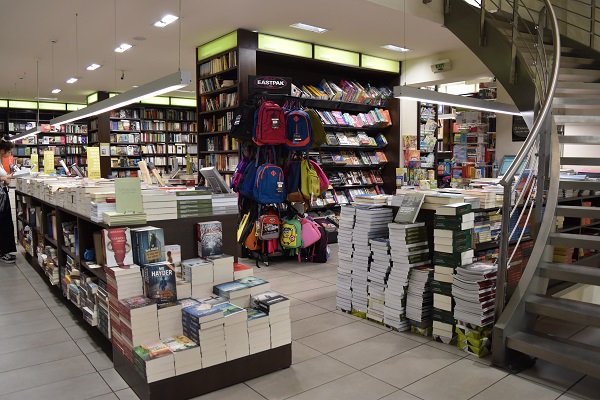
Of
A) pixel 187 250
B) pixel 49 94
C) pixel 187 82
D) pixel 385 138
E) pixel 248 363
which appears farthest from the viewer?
pixel 49 94

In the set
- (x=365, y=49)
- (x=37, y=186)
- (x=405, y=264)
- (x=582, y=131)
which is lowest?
(x=405, y=264)

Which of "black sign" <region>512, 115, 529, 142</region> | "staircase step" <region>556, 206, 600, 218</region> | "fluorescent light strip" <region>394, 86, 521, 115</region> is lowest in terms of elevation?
"staircase step" <region>556, 206, 600, 218</region>

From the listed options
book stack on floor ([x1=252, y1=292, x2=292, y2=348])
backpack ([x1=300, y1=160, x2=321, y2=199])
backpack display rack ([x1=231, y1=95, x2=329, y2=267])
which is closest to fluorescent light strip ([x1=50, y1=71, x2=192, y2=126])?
backpack display rack ([x1=231, y1=95, x2=329, y2=267])

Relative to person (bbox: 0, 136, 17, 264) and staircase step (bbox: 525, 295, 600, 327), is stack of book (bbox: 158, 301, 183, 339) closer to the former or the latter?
staircase step (bbox: 525, 295, 600, 327)

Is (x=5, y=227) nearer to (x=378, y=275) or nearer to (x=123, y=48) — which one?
(x=123, y=48)

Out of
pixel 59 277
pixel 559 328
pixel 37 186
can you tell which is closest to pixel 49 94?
pixel 37 186

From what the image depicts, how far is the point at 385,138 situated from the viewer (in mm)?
9258

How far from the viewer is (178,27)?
23.4 feet

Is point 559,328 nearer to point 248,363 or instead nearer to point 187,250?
point 248,363

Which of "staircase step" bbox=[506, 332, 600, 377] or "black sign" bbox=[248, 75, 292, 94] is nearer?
"staircase step" bbox=[506, 332, 600, 377]

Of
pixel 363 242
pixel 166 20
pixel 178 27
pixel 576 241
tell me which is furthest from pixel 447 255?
pixel 178 27

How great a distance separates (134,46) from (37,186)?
3989mm

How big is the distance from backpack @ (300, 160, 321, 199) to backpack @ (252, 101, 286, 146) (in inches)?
17.0

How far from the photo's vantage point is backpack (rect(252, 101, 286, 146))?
590 cm
